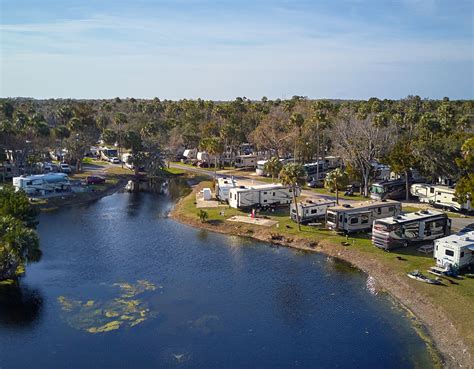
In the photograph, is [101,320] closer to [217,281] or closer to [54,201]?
[217,281]

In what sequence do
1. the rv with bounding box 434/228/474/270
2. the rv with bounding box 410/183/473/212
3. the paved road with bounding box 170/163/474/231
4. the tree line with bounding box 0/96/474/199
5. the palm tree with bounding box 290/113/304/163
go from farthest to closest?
1. the palm tree with bounding box 290/113/304/163
2. the tree line with bounding box 0/96/474/199
3. the rv with bounding box 410/183/473/212
4. the paved road with bounding box 170/163/474/231
5. the rv with bounding box 434/228/474/270

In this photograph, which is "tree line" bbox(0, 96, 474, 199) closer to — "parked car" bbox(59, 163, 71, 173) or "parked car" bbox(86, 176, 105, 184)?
"parked car" bbox(59, 163, 71, 173)

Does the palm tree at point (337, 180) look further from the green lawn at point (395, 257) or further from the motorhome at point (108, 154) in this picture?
the motorhome at point (108, 154)

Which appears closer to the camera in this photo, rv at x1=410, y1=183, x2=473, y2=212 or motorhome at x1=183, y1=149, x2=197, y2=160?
rv at x1=410, y1=183, x2=473, y2=212

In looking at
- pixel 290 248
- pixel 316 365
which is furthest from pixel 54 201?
pixel 316 365

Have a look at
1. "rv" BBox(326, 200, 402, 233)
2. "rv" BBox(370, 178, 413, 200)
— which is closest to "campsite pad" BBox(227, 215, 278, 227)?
"rv" BBox(326, 200, 402, 233)

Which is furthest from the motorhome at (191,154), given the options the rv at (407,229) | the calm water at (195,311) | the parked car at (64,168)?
the rv at (407,229)
